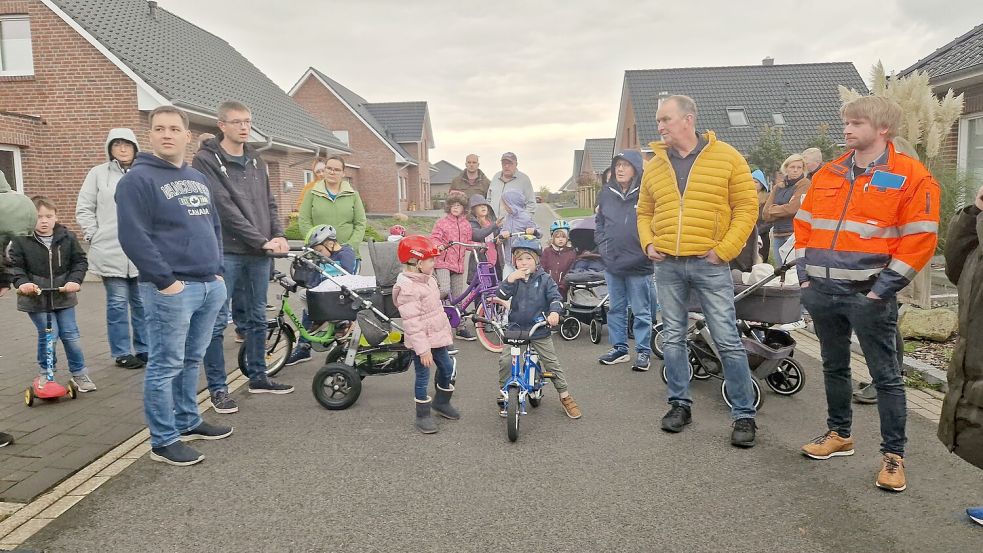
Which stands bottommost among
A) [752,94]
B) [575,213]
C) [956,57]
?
[575,213]

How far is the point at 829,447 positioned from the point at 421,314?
9.25 ft

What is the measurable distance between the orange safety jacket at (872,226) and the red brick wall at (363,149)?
42.0 meters

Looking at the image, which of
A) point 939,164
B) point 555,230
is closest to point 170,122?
point 555,230

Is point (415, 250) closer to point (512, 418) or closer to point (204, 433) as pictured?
point (512, 418)

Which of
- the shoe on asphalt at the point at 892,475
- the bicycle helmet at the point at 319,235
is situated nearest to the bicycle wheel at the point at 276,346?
the bicycle helmet at the point at 319,235

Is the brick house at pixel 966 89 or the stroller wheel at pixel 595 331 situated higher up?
the brick house at pixel 966 89

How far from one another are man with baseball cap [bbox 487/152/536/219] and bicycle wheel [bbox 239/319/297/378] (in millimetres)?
3823

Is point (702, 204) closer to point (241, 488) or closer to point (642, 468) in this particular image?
point (642, 468)

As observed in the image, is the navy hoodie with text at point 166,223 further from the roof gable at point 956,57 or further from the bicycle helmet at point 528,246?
the roof gable at point 956,57

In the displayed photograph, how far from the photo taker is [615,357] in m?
7.12

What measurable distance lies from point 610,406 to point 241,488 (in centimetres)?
290

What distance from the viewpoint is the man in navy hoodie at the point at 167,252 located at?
4.13 meters

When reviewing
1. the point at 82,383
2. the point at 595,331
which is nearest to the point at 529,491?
the point at 82,383

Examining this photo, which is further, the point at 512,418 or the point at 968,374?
the point at 512,418
